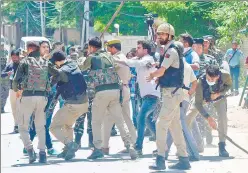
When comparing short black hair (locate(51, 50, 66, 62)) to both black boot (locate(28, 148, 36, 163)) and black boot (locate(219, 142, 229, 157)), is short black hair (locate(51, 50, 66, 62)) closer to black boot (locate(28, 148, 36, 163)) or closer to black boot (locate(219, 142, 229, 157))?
black boot (locate(28, 148, 36, 163))

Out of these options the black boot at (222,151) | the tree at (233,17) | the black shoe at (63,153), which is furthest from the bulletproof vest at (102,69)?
the tree at (233,17)

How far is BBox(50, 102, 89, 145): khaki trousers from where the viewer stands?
12453 millimetres

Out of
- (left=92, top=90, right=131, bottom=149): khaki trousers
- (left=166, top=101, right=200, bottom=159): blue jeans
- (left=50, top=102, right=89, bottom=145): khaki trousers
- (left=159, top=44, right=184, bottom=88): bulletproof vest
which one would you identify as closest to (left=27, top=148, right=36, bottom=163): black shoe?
(left=50, top=102, right=89, bottom=145): khaki trousers

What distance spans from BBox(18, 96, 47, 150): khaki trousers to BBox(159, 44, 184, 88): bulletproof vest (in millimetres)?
1858

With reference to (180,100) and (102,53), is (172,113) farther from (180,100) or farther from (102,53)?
(102,53)

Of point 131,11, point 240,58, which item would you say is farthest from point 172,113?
point 131,11

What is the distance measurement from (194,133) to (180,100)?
1.91m

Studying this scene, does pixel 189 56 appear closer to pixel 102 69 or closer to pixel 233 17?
pixel 102 69

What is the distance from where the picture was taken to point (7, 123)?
18781mm

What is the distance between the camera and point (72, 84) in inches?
489

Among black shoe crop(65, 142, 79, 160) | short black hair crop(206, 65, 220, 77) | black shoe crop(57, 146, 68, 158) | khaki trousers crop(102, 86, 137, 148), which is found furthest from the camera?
khaki trousers crop(102, 86, 137, 148)

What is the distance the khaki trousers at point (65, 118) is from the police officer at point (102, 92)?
25 cm

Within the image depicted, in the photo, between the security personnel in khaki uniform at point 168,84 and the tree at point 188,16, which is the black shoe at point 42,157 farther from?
the tree at point 188,16

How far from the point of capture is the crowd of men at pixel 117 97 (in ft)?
37.1
